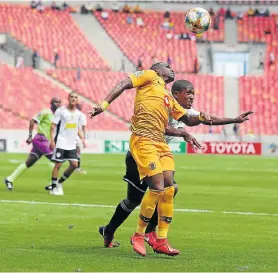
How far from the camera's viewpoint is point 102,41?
61438mm

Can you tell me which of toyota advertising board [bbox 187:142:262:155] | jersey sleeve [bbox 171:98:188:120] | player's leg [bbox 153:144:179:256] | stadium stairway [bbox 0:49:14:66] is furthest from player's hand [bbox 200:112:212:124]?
stadium stairway [bbox 0:49:14:66]

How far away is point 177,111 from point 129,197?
120 cm

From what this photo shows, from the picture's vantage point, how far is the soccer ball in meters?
11.5

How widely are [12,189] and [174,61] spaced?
41601mm

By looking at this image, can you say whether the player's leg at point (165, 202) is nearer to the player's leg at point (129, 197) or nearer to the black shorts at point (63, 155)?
the player's leg at point (129, 197)

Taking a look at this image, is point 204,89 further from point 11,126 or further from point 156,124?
point 156,124

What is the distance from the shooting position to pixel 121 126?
52.9 metres

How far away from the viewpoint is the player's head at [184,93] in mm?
10484

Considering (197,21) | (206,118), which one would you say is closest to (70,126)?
(197,21)

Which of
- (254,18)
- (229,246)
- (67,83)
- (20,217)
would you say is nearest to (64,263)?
(229,246)

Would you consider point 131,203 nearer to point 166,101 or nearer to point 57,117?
point 166,101

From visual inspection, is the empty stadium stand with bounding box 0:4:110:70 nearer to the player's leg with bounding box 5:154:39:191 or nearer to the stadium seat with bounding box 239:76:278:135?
the stadium seat with bounding box 239:76:278:135

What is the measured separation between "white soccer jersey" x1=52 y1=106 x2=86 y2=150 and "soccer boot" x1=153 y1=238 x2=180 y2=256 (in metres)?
9.47

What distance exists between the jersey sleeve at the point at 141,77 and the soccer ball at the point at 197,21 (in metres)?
1.68
